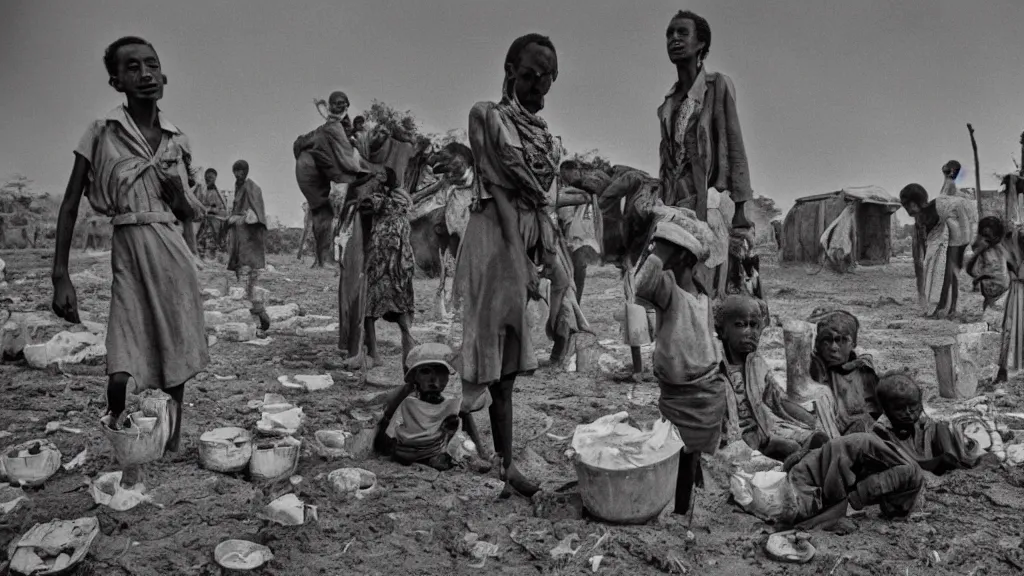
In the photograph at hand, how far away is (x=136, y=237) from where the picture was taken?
11.6ft

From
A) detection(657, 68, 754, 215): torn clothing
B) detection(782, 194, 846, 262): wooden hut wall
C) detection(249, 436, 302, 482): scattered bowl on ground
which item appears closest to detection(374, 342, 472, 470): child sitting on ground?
detection(249, 436, 302, 482): scattered bowl on ground

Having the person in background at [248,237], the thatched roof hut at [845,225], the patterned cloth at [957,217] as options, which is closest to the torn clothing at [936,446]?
the person in background at [248,237]

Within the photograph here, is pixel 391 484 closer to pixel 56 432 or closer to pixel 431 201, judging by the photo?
pixel 56 432

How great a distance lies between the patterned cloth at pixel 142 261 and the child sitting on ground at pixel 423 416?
3.40ft

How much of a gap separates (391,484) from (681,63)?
290cm

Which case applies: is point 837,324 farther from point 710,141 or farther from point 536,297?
point 536,297

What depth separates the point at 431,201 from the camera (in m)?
14.2

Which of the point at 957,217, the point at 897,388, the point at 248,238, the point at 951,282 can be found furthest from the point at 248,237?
the point at 957,217

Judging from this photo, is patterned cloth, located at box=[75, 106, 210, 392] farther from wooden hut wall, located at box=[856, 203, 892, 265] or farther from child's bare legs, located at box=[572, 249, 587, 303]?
wooden hut wall, located at box=[856, 203, 892, 265]

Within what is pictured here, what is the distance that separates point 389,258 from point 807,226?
46.7 feet

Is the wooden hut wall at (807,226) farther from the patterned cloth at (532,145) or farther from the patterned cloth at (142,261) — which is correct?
the patterned cloth at (142,261)

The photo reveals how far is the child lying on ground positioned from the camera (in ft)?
10.2

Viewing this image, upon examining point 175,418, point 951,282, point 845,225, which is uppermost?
point 845,225

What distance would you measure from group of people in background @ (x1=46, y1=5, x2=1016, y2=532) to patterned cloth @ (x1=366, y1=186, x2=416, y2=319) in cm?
205
